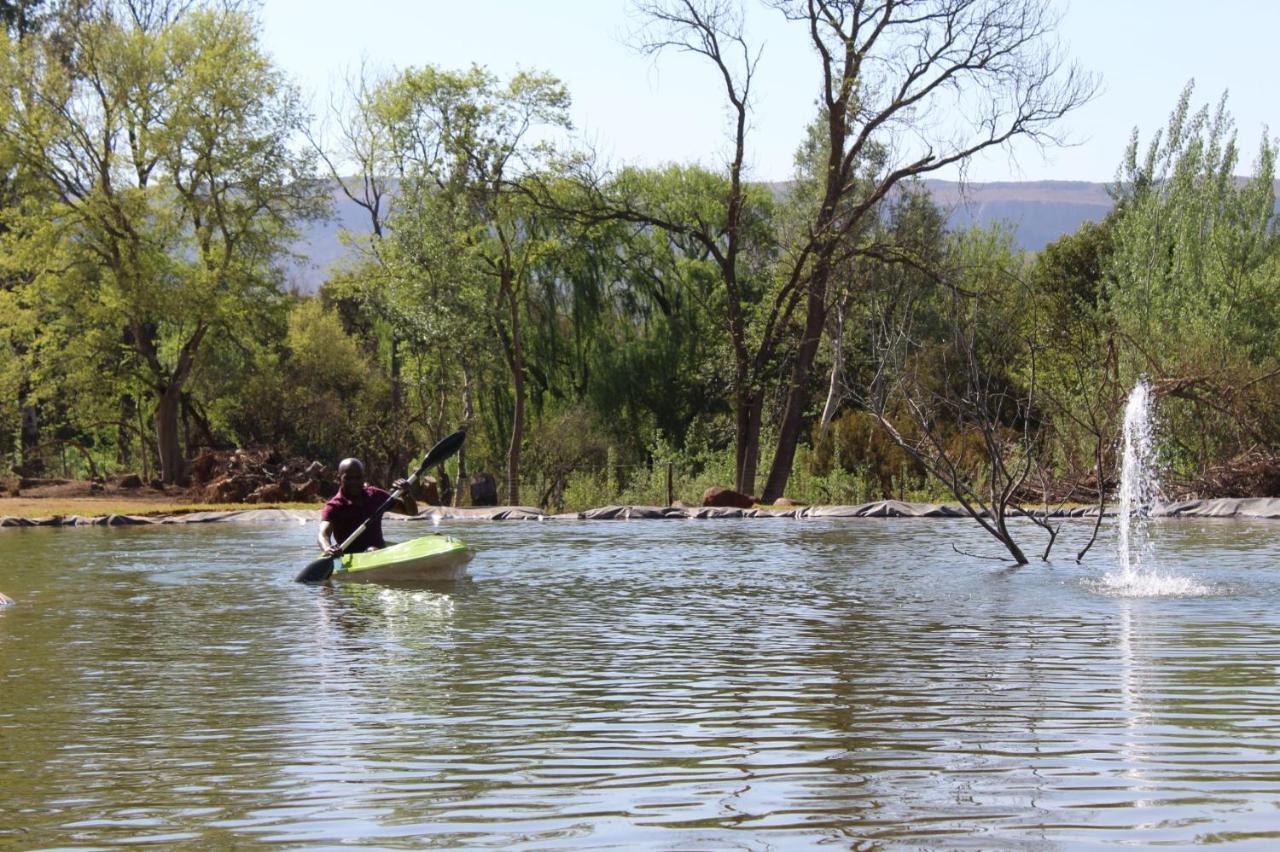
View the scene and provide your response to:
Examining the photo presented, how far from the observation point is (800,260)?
3080cm

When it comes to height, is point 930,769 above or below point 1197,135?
below


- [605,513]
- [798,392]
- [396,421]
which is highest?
[798,392]

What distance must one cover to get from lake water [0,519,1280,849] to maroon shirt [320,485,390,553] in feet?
6.72

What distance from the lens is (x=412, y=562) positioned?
1623 cm

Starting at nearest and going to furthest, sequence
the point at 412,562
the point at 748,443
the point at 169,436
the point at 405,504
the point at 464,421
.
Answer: the point at 412,562
the point at 405,504
the point at 748,443
the point at 464,421
the point at 169,436

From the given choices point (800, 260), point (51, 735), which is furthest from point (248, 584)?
point (800, 260)

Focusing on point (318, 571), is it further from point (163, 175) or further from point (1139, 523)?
point (163, 175)

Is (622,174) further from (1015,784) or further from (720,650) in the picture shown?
(1015,784)

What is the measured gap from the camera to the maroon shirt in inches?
704

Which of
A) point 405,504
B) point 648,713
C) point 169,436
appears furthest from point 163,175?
point 648,713

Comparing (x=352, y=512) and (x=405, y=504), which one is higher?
(x=352, y=512)

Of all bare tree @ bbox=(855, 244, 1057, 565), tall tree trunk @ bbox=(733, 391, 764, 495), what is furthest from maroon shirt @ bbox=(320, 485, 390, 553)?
tall tree trunk @ bbox=(733, 391, 764, 495)

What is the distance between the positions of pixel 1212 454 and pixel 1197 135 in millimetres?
12317

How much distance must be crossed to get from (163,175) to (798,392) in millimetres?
18692
